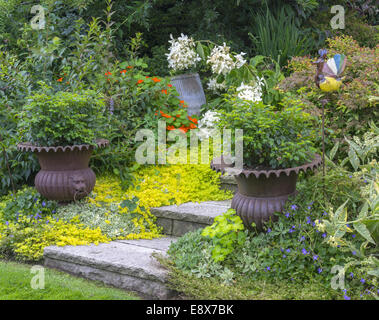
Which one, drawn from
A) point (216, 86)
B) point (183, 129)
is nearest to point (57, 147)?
point (183, 129)

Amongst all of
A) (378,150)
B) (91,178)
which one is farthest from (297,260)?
(91,178)

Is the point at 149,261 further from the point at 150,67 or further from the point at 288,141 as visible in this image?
the point at 150,67

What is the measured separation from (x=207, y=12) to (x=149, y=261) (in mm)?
4108

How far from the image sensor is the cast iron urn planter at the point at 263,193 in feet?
10.5

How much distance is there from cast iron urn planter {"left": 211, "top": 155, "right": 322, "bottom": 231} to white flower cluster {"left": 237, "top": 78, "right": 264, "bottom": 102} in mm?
1637

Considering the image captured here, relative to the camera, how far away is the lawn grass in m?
3.09

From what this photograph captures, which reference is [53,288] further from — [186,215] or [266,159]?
[266,159]

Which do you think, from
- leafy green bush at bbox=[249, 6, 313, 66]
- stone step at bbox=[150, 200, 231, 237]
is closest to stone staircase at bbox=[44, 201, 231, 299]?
stone step at bbox=[150, 200, 231, 237]

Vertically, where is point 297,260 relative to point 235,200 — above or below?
below

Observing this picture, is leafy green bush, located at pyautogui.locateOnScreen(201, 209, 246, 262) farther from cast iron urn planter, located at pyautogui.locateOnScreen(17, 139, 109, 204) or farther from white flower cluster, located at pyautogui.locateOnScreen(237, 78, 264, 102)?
white flower cluster, located at pyautogui.locateOnScreen(237, 78, 264, 102)

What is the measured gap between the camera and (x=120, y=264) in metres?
3.40

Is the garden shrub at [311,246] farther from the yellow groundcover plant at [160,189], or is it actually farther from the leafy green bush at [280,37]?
the leafy green bush at [280,37]

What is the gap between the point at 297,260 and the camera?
296 cm
